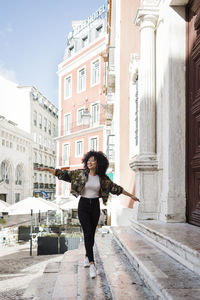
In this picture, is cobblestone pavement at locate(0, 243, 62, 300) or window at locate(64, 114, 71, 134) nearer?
cobblestone pavement at locate(0, 243, 62, 300)

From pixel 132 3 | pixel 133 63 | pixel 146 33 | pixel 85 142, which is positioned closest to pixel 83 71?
pixel 85 142

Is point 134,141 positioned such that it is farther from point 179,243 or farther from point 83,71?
point 83,71

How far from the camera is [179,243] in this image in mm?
3367

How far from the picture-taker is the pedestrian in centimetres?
406

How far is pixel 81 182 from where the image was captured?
4.10 m

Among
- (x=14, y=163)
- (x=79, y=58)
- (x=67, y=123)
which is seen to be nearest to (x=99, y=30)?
(x=79, y=58)

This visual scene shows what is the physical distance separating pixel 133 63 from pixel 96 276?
609 centimetres

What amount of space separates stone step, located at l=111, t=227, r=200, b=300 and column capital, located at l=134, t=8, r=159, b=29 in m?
4.12

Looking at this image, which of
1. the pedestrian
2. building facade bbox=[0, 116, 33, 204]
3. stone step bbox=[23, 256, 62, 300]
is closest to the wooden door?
the pedestrian

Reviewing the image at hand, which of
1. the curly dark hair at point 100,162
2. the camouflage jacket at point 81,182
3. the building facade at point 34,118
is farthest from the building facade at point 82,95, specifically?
the camouflage jacket at point 81,182

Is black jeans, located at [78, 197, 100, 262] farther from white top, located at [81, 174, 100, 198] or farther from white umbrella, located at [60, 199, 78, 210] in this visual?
white umbrella, located at [60, 199, 78, 210]

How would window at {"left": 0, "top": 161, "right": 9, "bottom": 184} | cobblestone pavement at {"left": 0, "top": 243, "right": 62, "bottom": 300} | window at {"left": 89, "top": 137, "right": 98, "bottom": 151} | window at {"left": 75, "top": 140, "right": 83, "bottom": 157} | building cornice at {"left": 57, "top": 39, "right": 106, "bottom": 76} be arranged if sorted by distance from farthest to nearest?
1. window at {"left": 0, "top": 161, "right": 9, "bottom": 184}
2. window at {"left": 75, "top": 140, "right": 83, "bottom": 157}
3. building cornice at {"left": 57, "top": 39, "right": 106, "bottom": 76}
4. window at {"left": 89, "top": 137, "right": 98, "bottom": 151}
5. cobblestone pavement at {"left": 0, "top": 243, "right": 62, "bottom": 300}

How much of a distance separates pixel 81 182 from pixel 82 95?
989 inches

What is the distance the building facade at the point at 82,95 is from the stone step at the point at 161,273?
67.8ft
